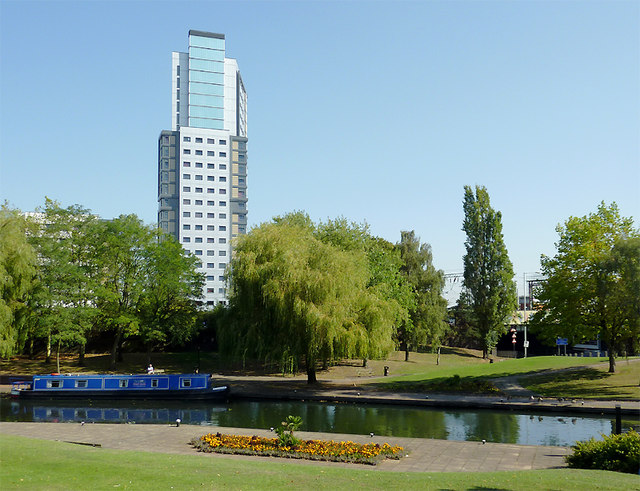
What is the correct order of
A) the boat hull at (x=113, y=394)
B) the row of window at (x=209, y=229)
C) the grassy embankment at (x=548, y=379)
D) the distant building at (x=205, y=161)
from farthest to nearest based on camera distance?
1. the distant building at (x=205, y=161)
2. the row of window at (x=209, y=229)
3. the boat hull at (x=113, y=394)
4. the grassy embankment at (x=548, y=379)

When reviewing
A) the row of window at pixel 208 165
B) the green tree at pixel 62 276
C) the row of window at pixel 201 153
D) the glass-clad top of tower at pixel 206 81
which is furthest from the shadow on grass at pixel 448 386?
the glass-clad top of tower at pixel 206 81

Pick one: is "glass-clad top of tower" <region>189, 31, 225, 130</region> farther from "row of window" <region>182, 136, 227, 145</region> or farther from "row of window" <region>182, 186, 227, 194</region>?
"row of window" <region>182, 186, 227, 194</region>

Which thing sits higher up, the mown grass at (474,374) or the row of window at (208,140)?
the row of window at (208,140)

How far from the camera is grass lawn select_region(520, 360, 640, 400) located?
36.9m

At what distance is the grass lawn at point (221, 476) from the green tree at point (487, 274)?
51.0 meters

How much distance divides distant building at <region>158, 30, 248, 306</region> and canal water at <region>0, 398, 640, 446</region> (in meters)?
89.7

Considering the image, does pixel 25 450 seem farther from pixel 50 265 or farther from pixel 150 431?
pixel 50 265

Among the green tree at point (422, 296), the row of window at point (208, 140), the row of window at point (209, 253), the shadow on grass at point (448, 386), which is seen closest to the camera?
the shadow on grass at point (448, 386)

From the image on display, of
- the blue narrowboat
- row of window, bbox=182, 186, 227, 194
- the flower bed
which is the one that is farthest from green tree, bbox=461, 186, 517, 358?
row of window, bbox=182, 186, 227, 194

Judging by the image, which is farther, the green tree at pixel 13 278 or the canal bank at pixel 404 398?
the green tree at pixel 13 278

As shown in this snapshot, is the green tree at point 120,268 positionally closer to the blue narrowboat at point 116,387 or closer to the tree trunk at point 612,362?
the blue narrowboat at point 116,387

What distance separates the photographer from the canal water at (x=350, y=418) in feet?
90.5

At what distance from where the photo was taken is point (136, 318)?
2156 inches

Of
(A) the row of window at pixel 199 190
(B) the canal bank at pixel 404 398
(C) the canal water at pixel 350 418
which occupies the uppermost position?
(A) the row of window at pixel 199 190
